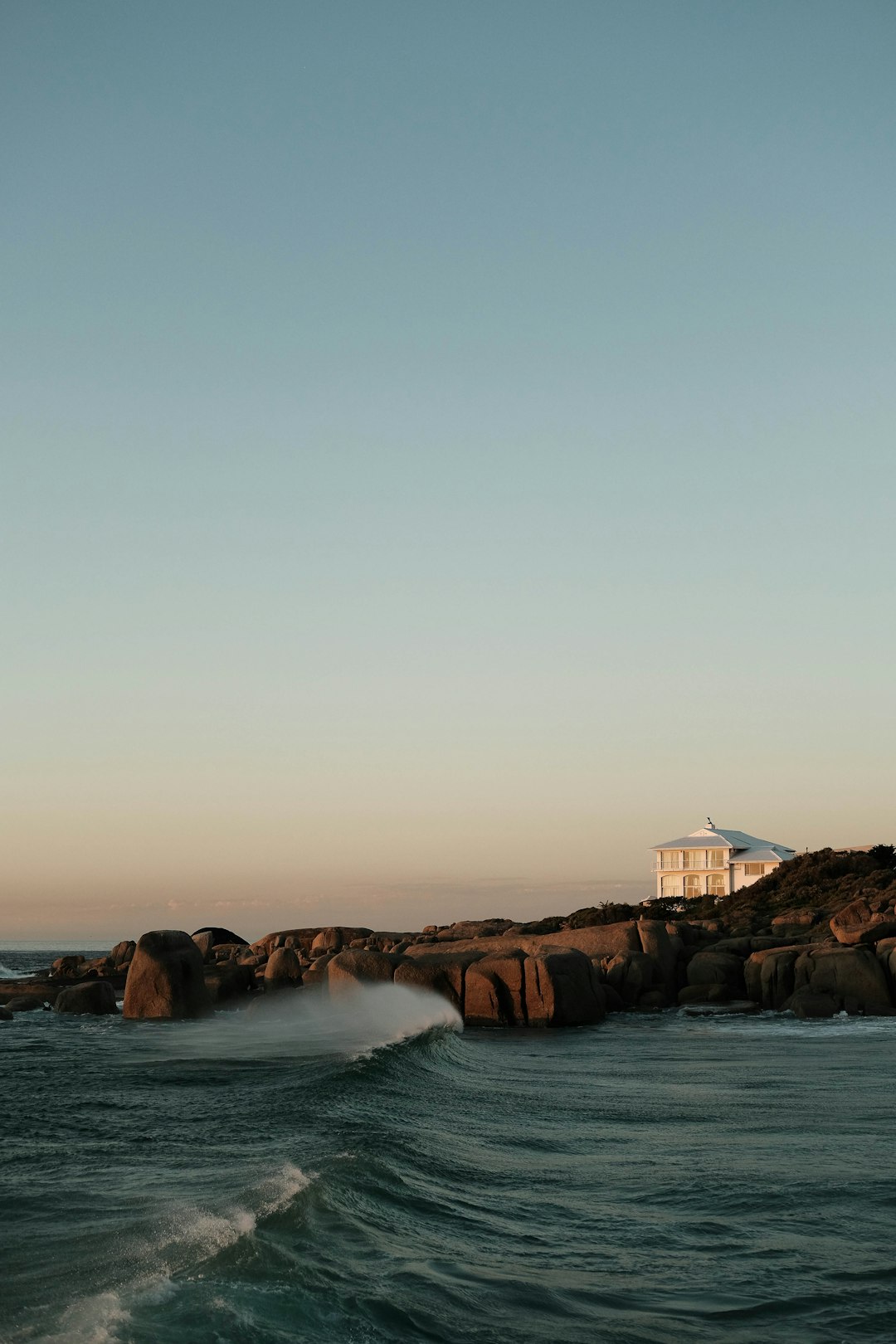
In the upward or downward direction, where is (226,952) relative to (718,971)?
downward

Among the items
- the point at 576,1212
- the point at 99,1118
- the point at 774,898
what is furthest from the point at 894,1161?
the point at 774,898

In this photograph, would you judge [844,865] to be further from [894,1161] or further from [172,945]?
[894,1161]

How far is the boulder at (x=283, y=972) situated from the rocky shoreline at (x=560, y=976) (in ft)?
0.16

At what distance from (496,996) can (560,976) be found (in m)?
1.93

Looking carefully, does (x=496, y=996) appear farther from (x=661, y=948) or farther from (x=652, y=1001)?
(x=661, y=948)

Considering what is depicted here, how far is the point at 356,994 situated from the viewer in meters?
Answer: 32.6

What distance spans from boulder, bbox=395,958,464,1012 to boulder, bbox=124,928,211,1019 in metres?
6.00

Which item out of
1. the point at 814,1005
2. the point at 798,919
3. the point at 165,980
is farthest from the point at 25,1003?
the point at 798,919

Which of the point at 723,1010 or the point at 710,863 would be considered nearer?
the point at 723,1010

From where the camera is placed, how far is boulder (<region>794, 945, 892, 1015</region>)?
3350 centimetres

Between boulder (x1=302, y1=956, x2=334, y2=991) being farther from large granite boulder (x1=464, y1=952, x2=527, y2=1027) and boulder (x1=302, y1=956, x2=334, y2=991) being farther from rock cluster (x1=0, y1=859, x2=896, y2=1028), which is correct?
large granite boulder (x1=464, y1=952, x2=527, y2=1027)

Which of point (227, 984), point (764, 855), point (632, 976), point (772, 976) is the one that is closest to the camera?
point (772, 976)

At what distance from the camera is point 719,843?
279 feet

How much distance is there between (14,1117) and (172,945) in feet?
54.9
